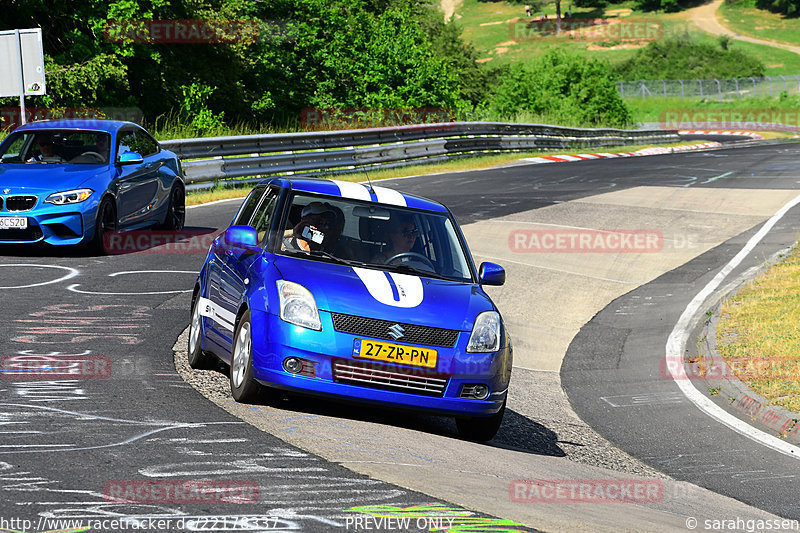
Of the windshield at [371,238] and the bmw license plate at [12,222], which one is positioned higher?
the windshield at [371,238]

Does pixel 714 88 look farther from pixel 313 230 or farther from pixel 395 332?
pixel 395 332

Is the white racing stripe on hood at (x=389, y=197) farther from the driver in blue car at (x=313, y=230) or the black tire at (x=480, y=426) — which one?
the black tire at (x=480, y=426)

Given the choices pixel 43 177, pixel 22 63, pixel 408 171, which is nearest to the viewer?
pixel 43 177

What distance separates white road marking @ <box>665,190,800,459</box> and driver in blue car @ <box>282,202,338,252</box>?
3999 millimetres

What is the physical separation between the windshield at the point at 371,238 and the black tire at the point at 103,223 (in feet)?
19.4

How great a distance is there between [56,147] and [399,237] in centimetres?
743

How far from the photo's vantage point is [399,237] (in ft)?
27.0

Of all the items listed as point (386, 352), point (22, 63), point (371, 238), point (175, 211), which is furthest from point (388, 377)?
point (22, 63)

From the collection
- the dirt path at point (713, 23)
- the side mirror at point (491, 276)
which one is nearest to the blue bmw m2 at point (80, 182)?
the side mirror at point (491, 276)

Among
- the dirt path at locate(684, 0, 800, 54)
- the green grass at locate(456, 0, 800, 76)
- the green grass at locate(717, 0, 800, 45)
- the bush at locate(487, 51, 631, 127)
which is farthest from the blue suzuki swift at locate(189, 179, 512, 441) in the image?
the green grass at locate(717, 0, 800, 45)

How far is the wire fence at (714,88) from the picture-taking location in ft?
291

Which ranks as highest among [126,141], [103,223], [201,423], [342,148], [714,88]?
[126,141]

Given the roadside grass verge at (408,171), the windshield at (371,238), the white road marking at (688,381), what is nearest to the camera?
the windshield at (371,238)

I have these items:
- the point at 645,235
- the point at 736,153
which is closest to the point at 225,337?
the point at 645,235
